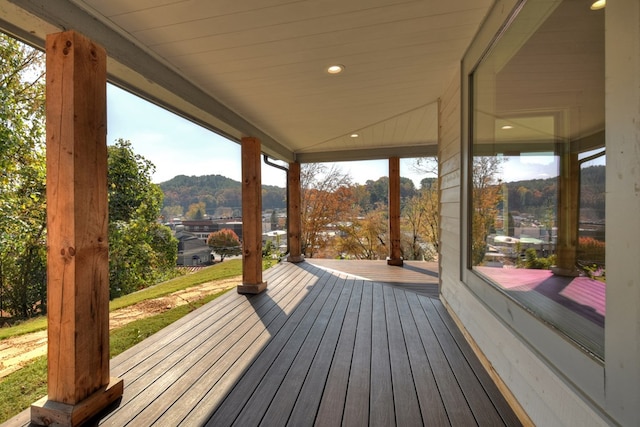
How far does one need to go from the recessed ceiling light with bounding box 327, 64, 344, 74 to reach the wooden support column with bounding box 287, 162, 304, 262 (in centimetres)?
334

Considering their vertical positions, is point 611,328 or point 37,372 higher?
point 611,328

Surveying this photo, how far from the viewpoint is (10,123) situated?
4352mm

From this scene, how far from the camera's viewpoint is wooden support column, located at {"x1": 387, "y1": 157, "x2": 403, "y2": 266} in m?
5.34

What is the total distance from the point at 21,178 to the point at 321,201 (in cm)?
807

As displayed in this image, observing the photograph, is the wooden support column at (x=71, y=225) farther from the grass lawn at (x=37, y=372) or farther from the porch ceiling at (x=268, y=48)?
the grass lawn at (x=37, y=372)

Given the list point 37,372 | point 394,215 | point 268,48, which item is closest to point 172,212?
point 37,372

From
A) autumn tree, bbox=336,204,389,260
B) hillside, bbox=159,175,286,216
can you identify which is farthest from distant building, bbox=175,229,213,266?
autumn tree, bbox=336,204,389,260

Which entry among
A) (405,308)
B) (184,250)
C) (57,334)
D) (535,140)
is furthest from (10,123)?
(535,140)

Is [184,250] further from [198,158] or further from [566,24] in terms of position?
[566,24]

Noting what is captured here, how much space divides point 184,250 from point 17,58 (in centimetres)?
513

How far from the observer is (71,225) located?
1.33 meters

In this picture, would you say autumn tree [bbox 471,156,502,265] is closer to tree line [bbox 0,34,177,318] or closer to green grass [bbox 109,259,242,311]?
green grass [bbox 109,259,242,311]

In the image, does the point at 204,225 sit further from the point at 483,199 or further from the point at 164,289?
the point at 483,199

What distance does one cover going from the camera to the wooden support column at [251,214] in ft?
11.4
